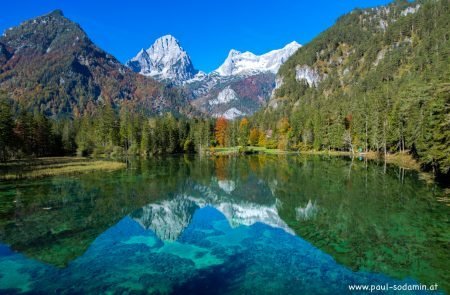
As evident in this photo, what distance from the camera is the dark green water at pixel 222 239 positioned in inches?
686

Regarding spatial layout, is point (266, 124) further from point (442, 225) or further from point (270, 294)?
point (270, 294)

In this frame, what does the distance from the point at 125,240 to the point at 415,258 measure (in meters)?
20.6

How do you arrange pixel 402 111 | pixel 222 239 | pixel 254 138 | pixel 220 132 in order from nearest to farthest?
pixel 222 239
pixel 402 111
pixel 254 138
pixel 220 132

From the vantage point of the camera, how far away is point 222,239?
25.9 metres

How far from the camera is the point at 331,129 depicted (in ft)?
403

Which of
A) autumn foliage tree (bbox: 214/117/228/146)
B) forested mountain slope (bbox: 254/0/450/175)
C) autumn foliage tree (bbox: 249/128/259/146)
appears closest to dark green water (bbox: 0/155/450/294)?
forested mountain slope (bbox: 254/0/450/175)

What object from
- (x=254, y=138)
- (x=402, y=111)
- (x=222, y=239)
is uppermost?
(x=402, y=111)

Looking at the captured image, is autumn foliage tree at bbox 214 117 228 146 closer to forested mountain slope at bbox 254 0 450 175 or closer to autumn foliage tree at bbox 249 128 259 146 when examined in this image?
autumn foliage tree at bbox 249 128 259 146

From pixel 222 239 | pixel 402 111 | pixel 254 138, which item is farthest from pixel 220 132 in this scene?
pixel 222 239

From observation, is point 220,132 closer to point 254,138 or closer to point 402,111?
point 254,138

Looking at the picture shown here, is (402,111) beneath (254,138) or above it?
above

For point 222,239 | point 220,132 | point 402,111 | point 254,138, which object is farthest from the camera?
point 220,132

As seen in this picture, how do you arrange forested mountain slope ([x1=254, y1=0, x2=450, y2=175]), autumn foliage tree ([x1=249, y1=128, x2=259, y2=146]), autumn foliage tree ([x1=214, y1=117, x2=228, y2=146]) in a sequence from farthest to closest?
autumn foliage tree ([x1=214, y1=117, x2=228, y2=146])
autumn foliage tree ([x1=249, y1=128, x2=259, y2=146])
forested mountain slope ([x1=254, y1=0, x2=450, y2=175])

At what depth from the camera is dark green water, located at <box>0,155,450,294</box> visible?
17.4m
